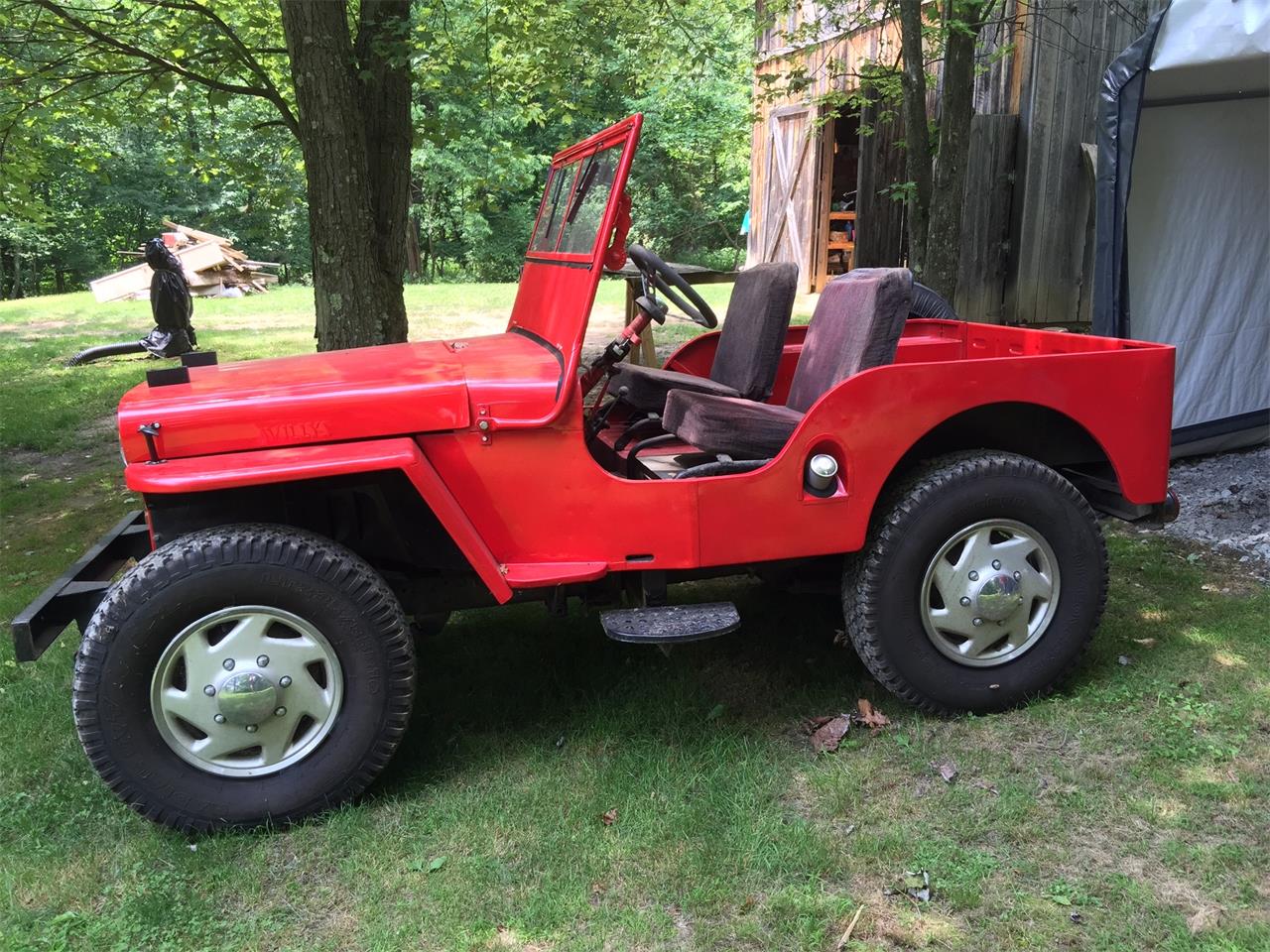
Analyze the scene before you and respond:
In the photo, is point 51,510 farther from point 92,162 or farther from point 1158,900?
point 1158,900

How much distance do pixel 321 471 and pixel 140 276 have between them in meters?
21.2

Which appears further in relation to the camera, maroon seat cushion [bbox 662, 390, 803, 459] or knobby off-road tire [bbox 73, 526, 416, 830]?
maroon seat cushion [bbox 662, 390, 803, 459]

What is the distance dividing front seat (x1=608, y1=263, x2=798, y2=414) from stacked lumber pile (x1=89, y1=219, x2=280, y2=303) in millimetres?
18379

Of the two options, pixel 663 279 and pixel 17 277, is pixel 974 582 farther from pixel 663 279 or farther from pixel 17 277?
pixel 17 277

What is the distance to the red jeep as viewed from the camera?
2801 mm

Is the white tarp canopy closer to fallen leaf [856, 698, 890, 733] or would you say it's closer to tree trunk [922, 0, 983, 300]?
tree trunk [922, 0, 983, 300]

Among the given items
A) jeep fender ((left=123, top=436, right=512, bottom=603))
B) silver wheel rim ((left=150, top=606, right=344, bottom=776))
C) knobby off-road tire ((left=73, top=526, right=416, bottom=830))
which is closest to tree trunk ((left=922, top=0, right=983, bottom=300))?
jeep fender ((left=123, top=436, right=512, bottom=603))

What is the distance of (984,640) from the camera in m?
3.40

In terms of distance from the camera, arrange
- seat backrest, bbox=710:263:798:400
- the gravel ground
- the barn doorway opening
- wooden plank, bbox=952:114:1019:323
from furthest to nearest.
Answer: the barn doorway opening, wooden plank, bbox=952:114:1019:323, the gravel ground, seat backrest, bbox=710:263:798:400

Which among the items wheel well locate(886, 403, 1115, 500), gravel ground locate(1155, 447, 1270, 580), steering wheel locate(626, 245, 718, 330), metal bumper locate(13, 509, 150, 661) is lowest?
gravel ground locate(1155, 447, 1270, 580)

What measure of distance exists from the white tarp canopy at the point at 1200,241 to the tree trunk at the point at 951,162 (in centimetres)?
106

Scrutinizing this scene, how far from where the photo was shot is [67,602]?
293 cm

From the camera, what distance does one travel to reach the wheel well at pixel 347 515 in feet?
9.91

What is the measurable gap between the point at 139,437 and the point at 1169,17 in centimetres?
529
